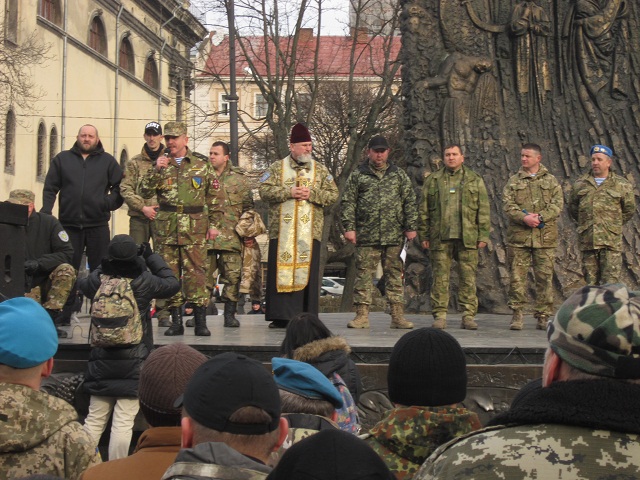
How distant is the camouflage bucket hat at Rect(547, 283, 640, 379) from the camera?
2387mm

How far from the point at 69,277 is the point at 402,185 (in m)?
3.36

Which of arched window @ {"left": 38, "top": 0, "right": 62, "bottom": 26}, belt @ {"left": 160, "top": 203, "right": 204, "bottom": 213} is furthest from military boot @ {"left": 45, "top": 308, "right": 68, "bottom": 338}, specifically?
arched window @ {"left": 38, "top": 0, "right": 62, "bottom": 26}

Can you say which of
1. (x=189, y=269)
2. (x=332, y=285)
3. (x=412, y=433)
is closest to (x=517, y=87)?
(x=189, y=269)

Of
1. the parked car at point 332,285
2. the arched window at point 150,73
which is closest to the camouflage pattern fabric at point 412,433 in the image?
the arched window at point 150,73

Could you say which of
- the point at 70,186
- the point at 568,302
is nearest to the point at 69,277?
the point at 70,186

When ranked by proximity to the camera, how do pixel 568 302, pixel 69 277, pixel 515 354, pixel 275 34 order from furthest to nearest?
pixel 275 34 < pixel 69 277 < pixel 515 354 < pixel 568 302

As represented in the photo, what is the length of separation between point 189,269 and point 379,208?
1996 millimetres

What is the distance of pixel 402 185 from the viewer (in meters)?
10.9

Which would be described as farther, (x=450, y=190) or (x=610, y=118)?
(x=610, y=118)

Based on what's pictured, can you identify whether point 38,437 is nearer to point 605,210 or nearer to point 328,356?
point 328,356

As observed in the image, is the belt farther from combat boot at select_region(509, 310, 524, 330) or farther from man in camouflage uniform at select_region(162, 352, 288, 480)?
man in camouflage uniform at select_region(162, 352, 288, 480)

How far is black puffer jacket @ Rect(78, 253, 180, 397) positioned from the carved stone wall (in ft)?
18.8

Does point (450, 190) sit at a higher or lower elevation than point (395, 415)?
higher

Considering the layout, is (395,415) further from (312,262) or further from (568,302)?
(312,262)
